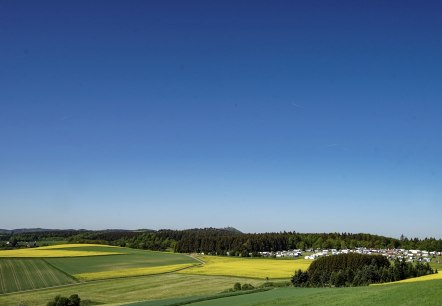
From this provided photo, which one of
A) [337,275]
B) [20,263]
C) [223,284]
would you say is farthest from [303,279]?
[20,263]

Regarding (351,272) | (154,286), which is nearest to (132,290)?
(154,286)

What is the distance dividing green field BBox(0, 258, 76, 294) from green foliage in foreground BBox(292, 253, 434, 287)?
44.1 m

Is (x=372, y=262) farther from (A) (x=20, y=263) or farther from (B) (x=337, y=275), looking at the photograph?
(A) (x=20, y=263)

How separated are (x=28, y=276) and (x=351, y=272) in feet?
205

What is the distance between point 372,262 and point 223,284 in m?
31.4

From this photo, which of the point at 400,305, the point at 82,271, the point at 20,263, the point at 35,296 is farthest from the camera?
the point at 20,263

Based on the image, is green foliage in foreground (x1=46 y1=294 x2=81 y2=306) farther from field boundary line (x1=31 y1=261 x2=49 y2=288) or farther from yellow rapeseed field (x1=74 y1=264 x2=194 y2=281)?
yellow rapeseed field (x1=74 y1=264 x2=194 y2=281)

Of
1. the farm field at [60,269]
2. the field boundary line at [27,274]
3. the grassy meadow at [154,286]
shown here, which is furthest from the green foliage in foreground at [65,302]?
the field boundary line at [27,274]

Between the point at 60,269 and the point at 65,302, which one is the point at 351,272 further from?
the point at 60,269

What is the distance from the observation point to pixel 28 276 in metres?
88.6

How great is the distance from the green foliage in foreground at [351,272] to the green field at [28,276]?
44.1 metres

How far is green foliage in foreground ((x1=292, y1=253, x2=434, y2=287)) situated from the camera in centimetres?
7569

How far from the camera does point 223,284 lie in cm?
7550

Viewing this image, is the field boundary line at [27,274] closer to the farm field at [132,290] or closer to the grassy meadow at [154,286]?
the grassy meadow at [154,286]
